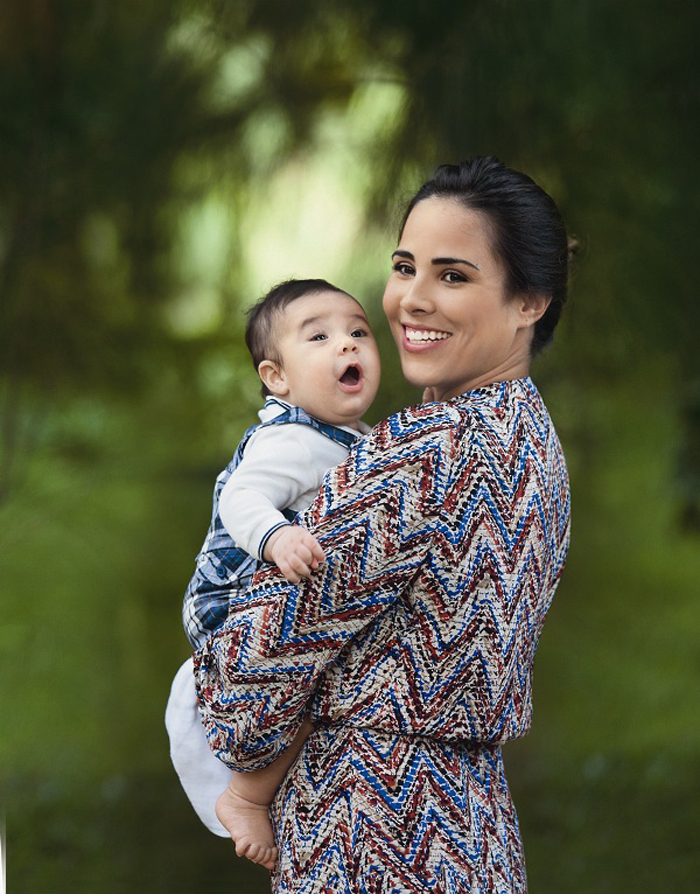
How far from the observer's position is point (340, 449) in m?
1.59

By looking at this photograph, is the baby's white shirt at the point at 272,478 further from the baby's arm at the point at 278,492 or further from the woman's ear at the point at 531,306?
the woman's ear at the point at 531,306

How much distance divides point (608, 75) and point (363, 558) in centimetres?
257

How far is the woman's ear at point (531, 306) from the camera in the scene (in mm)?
1565

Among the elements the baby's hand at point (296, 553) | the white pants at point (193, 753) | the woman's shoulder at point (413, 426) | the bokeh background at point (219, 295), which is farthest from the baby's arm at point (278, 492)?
the bokeh background at point (219, 295)

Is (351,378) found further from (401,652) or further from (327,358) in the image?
(401,652)

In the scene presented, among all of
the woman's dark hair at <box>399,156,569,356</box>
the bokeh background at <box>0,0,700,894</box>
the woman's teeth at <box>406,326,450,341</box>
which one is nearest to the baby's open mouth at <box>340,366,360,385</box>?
the woman's teeth at <box>406,326,450,341</box>

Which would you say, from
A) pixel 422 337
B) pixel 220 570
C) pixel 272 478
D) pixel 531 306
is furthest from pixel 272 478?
pixel 531 306

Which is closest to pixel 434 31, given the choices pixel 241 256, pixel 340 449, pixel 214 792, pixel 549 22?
pixel 549 22

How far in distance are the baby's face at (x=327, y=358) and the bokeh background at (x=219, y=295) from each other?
1.78 m

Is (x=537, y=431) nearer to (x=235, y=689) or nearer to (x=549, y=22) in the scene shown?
(x=235, y=689)

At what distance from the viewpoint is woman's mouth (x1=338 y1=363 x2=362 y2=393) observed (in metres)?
1.60

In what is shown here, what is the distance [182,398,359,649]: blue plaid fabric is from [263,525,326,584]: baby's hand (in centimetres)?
16

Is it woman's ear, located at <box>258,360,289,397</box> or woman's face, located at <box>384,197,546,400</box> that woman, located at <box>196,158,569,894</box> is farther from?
woman's ear, located at <box>258,360,289,397</box>

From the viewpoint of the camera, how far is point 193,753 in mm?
1635
